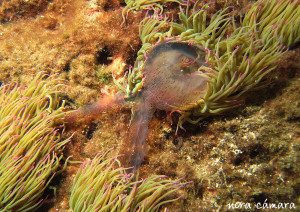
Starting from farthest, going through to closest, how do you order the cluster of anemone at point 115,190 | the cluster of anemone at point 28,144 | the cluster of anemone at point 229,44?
the cluster of anemone at point 229,44 < the cluster of anemone at point 28,144 < the cluster of anemone at point 115,190

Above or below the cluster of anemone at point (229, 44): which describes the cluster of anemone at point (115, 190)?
below

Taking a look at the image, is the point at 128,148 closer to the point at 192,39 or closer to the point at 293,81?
the point at 192,39

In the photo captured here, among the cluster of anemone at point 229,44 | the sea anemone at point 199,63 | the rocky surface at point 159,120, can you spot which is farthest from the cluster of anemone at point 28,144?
the cluster of anemone at point 229,44

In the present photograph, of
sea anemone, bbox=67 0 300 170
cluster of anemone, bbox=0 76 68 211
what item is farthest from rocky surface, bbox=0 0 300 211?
cluster of anemone, bbox=0 76 68 211

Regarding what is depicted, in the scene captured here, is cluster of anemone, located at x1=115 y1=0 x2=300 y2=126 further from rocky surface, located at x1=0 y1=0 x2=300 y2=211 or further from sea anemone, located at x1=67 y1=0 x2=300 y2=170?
rocky surface, located at x1=0 y1=0 x2=300 y2=211

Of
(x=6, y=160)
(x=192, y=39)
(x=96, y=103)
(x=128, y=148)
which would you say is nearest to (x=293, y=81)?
(x=192, y=39)

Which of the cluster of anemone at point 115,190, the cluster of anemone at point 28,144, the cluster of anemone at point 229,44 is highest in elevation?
the cluster of anemone at point 229,44

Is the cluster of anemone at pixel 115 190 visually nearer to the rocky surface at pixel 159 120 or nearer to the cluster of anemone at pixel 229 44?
the rocky surface at pixel 159 120
